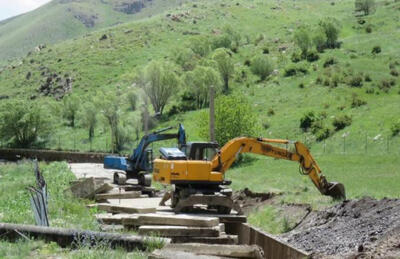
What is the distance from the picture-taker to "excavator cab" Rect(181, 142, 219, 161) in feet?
59.7

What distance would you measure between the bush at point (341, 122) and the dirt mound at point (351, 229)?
29.5 meters

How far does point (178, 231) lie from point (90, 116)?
193 feet

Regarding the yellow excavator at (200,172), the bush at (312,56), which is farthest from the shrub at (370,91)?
the yellow excavator at (200,172)

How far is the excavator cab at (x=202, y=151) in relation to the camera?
18203mm

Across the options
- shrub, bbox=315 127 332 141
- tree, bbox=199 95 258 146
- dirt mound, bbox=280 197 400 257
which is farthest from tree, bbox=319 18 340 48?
dirt mound, bbox=280 197 400 257

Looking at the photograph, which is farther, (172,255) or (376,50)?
(376,50)

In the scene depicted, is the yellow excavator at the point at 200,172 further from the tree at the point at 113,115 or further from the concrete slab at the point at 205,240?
the tree at the point at 113,115

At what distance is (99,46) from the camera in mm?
121812

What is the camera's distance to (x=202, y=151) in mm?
18312

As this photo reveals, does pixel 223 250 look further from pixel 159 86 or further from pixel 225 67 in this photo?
pixel 225 67

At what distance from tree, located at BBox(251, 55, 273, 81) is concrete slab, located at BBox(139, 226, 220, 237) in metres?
64.4

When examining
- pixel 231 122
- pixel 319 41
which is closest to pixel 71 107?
pixel 319 41

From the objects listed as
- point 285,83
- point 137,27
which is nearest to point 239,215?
point 285,83

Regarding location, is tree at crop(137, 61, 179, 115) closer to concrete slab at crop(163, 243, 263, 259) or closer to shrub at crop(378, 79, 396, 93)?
shrub at crop(378, 79, 396, 93)
